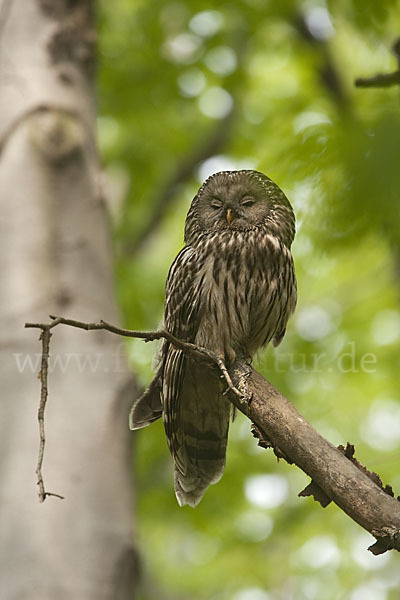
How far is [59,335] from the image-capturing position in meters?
3.59

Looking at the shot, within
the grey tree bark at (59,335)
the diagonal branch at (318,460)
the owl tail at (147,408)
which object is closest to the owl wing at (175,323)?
the owl tail at (147,408)

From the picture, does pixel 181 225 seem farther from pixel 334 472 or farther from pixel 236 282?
pixel 334 472

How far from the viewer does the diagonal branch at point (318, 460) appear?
1817 mm

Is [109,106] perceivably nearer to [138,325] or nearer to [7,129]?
[138,325]

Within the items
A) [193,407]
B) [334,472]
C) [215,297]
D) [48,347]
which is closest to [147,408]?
[193,407]

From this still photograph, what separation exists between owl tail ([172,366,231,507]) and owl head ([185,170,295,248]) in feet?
1.96

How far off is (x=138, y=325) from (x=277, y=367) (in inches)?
45.9

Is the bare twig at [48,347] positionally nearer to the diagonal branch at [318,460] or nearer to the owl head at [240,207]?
the diagonal branch at [318,460]

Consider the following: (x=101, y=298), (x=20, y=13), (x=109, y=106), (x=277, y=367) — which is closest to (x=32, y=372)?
(x=101, y=298)

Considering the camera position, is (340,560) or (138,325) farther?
(340,560)

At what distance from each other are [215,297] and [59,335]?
3.58 ft

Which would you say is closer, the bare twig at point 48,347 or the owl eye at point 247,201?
the bare twig at point 48,347

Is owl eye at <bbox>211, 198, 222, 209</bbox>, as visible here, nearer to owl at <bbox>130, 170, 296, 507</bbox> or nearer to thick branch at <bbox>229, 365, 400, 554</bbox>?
owl at <bbox>130, 170, 296, 507</bbox>

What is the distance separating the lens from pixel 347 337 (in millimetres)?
7133
